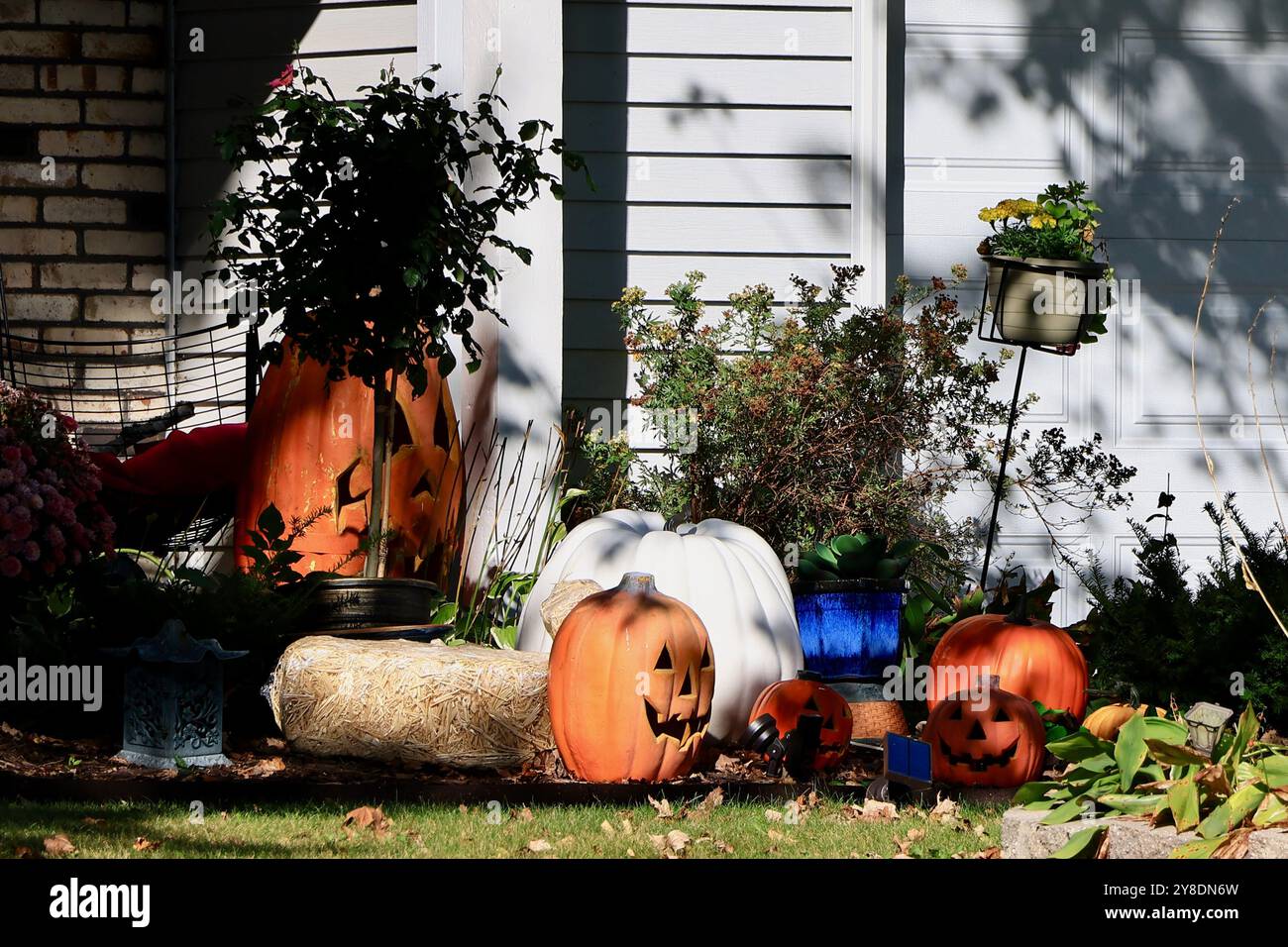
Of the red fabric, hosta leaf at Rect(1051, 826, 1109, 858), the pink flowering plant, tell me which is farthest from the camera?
the red fabric

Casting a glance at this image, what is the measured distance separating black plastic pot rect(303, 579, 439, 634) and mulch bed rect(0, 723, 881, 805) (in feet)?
1.13

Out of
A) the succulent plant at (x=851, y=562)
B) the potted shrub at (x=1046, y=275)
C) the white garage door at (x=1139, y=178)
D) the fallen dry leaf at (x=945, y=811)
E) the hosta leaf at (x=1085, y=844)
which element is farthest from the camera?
the white garage door at (x=1139, y=178)

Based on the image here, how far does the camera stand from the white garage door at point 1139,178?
5465 millimetres

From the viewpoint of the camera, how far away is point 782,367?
441 cm

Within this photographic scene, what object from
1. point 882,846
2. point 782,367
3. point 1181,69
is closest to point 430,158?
point 782,367

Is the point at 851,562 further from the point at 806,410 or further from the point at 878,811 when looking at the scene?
the point at 878,811

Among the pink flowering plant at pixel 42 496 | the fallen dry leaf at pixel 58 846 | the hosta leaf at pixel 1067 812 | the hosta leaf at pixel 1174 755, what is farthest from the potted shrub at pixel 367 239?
the hosta leaf at pixel 1174 755

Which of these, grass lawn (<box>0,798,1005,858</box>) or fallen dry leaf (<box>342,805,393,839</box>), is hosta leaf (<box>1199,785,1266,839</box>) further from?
fallen dry leaf (<box>342,805,393,839</box>)

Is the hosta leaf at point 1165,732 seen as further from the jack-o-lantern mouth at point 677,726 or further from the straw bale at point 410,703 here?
the straw bale at point 410,703

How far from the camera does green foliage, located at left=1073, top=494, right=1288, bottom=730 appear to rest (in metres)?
3.62

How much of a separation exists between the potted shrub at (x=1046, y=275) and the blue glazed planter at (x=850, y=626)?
1057 mm

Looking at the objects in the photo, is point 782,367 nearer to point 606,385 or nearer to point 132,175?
point 606,385

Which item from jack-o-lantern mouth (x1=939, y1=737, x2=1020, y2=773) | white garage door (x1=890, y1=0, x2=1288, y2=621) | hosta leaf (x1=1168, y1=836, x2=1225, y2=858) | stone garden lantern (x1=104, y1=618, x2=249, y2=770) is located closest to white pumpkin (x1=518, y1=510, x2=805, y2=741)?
jack-o-lantern mouth (x1=939, y1=737, x2=1020, y2=773)

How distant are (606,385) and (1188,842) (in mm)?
3129
